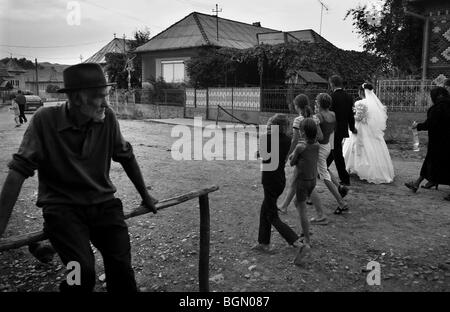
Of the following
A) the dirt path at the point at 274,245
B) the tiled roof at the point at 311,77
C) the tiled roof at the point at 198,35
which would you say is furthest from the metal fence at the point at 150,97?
the dirt path at the point at 274,245

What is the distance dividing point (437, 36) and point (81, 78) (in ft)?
62.7

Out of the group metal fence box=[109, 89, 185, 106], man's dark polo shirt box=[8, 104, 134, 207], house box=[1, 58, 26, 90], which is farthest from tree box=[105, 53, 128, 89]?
house box=[1, 58, 26, 90]

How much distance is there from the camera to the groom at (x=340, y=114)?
7.08 m

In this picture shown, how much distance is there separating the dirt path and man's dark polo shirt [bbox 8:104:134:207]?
162 centimetres

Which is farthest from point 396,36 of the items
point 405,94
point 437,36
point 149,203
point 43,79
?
point 43,79

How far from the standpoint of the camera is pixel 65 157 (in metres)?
2.59

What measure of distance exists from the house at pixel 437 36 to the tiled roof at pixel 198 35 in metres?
13.5

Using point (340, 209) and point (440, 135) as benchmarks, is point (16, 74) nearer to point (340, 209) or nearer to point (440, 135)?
point (440, 135)

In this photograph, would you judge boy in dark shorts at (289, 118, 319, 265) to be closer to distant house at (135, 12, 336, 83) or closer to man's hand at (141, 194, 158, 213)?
man's hand at (141, 194, 158, 213)

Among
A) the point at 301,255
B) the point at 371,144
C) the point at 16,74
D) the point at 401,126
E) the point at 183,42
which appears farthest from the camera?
the point at 16,74

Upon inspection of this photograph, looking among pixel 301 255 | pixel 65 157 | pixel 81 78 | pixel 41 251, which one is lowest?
pixel 301 255

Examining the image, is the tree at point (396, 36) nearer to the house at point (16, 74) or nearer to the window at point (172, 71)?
the window at point (172, 71)
